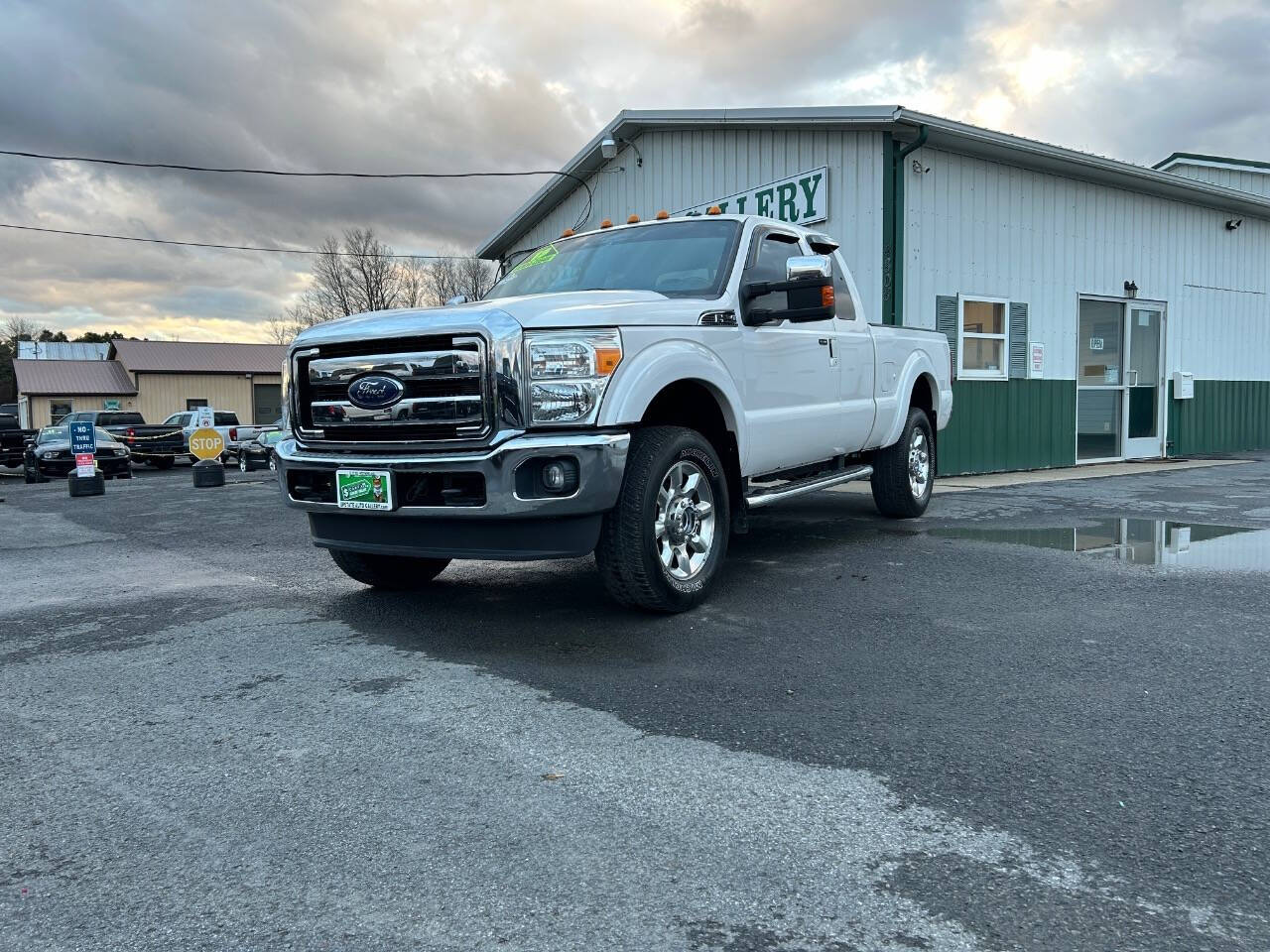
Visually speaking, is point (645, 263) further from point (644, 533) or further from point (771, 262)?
point (644, 533)

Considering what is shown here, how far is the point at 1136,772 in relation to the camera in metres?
2.84

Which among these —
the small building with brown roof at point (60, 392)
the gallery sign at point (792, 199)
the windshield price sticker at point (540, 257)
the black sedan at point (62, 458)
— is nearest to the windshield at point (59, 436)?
the black sedan at point (62, 458)

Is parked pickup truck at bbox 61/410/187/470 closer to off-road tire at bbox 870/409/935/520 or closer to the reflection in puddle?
off-road tire at bbox 870/409/935/520

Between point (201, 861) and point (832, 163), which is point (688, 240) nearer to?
point (201, 861)

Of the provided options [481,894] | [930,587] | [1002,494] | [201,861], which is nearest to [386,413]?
[201,861]

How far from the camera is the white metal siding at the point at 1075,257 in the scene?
461 inches

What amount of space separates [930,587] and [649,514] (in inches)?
77.3

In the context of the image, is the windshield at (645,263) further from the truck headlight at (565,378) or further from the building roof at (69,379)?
the building roof at (69,379)

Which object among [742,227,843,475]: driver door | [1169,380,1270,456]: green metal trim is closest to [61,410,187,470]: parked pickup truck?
[742,227,843,475]: driver door

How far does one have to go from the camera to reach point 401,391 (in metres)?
4.54

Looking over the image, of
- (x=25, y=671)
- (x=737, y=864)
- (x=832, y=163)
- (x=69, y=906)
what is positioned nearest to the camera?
(x=69, y=906)

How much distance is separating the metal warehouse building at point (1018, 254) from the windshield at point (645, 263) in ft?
12.4

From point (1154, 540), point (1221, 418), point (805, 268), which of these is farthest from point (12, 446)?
point (1221, 418)

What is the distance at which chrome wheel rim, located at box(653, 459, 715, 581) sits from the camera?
4.70 m
